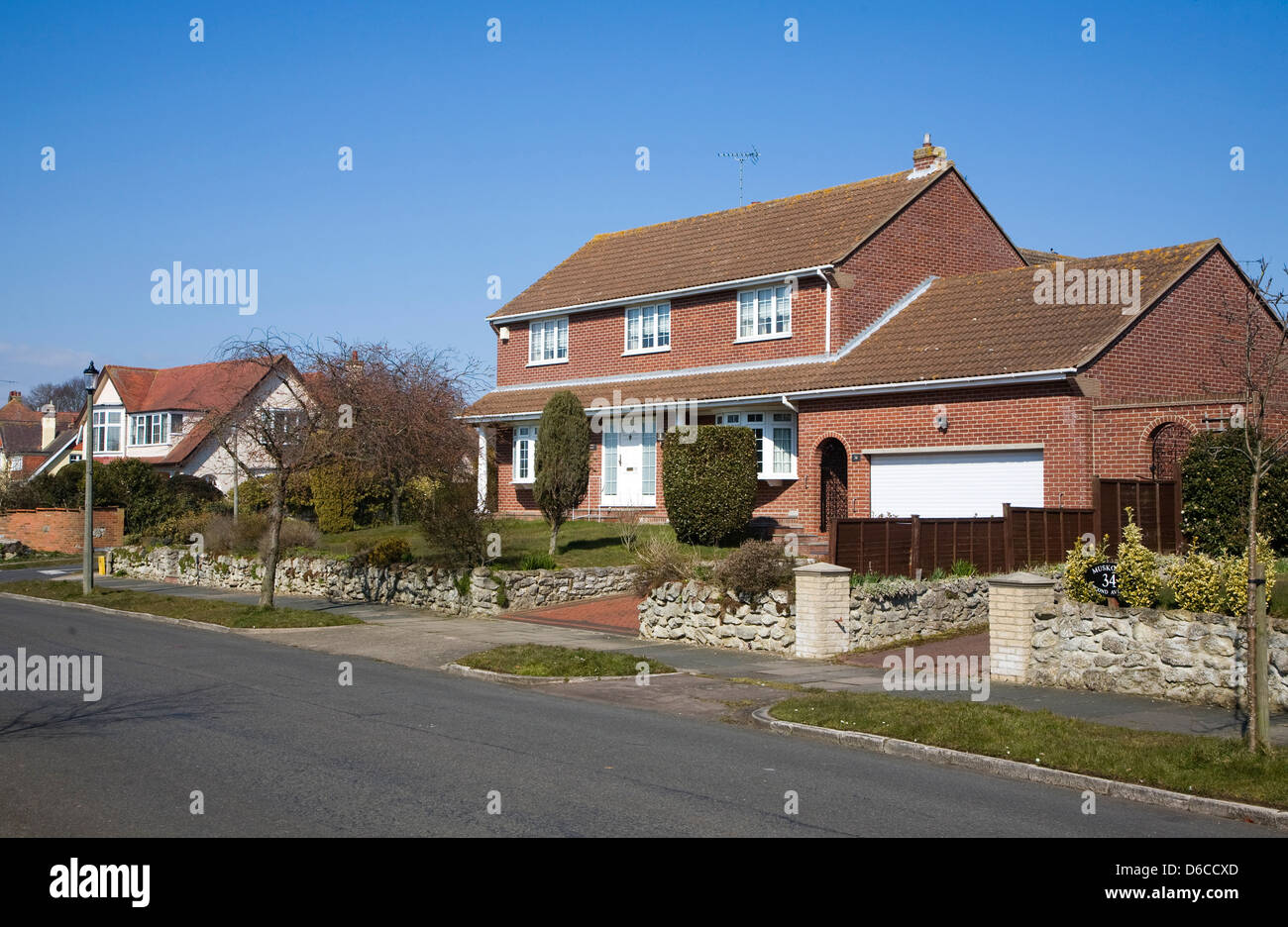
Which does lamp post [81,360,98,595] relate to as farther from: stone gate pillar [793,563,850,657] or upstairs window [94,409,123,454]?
upstairs window [94,409,123,454]

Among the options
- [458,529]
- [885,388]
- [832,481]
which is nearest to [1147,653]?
[885,388]

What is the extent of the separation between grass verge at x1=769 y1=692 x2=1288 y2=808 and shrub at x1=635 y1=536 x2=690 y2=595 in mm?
6731

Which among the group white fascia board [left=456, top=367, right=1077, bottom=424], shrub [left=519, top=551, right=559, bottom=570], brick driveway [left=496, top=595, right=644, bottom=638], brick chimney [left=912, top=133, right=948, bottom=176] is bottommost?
brick driveway [left=496, top=595, right=644, bottom=638]

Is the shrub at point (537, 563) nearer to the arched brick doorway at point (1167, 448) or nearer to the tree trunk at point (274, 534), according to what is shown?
the tree trunk at point (274, 534)

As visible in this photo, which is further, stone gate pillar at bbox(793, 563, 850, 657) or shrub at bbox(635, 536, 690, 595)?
shrub at bbox(635, 536, 690, 595)

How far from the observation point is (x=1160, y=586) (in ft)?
44.9

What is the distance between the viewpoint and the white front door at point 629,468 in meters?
31.5

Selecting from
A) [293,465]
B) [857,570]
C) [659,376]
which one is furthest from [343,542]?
[857,570]

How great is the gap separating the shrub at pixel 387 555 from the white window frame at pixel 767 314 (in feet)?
34.6

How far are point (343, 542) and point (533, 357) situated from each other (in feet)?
27.0

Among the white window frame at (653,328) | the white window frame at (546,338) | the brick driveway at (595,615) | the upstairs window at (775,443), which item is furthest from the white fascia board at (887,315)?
the white window frame at (546,338)

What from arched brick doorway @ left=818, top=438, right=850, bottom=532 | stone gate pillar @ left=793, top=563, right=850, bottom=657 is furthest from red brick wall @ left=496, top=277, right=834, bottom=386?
stone gate pillar @ left=793, top=563, right=850, bottom=657

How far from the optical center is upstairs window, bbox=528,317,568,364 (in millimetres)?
35406
